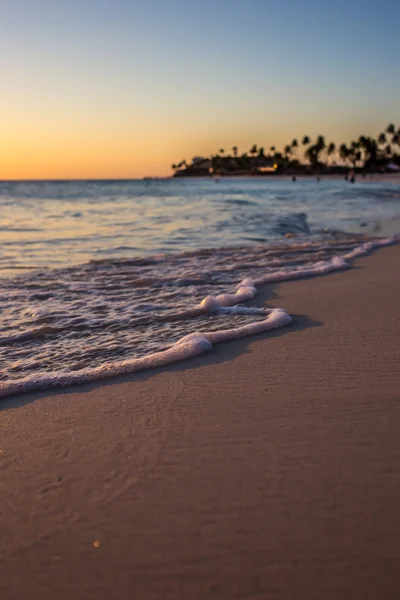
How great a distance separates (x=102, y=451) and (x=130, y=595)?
0.81 metres

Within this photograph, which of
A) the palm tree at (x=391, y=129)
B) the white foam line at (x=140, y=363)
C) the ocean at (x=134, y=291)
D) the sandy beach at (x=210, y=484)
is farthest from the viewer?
the palm tree at (x=391, y=129)

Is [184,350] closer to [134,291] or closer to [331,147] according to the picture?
[134,291]

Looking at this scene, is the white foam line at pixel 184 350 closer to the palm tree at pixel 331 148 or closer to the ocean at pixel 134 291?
the ocean at pixel 134 291

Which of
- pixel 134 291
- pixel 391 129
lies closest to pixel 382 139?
pixel 391 129

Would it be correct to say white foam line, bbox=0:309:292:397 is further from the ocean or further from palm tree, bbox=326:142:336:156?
palm tree, bbox=326:142:336:156

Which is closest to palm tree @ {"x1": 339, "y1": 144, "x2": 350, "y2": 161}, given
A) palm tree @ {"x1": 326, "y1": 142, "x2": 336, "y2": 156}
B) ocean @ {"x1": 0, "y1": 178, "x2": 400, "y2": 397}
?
palm tree @ {"x1": 326, "y1": 142, "x2": 336, "y2": 156}

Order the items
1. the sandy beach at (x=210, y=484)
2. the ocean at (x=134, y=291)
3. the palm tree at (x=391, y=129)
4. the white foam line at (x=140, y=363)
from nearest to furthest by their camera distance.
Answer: the sandy beach at (x=210, y=484)
the white foam line at (x=140, y=363)
the ocean at (x=134, y=291)
the palm tree at (x=391, y=129)

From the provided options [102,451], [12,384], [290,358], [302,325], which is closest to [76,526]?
[102,451]

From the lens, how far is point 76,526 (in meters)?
1.78

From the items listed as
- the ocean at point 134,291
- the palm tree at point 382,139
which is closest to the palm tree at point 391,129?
the palm tree at point 382,139

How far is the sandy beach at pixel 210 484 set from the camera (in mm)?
1563

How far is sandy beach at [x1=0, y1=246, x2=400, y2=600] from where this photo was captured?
1563 millimetres

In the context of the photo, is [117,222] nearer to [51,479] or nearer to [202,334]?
[202,334]

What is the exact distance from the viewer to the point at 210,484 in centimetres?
200
